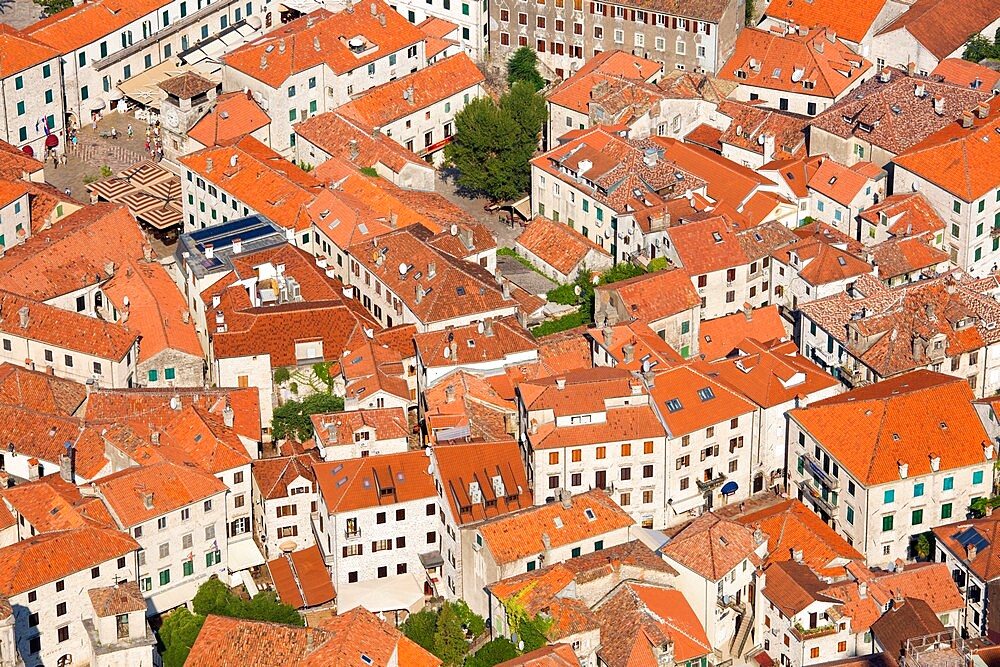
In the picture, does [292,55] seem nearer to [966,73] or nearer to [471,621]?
[966,73]

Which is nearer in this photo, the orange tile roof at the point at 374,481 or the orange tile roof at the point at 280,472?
the orange tile roof at the point at 374,481

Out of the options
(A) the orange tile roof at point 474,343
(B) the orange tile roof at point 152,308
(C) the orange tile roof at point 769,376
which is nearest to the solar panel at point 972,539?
(C) the orange tile roof at point 769,376

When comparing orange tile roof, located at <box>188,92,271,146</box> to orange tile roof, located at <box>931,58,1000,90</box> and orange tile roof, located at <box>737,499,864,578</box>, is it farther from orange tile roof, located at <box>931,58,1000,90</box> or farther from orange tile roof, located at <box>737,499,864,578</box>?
orange tile roof, located at <box>737,499,864,578</box>

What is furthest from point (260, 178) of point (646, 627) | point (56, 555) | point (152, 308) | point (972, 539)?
point (972, 539)

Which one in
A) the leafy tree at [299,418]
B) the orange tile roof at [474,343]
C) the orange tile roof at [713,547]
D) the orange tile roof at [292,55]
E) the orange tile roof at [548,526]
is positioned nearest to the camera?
the orange tile roof at [713,547]

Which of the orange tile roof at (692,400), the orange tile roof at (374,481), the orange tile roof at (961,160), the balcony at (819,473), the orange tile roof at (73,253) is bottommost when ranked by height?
the balcony at (819,473)

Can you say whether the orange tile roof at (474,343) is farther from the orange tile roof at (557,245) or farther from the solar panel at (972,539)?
the solar panel at (972,539)

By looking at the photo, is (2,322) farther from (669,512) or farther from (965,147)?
(965,147)
